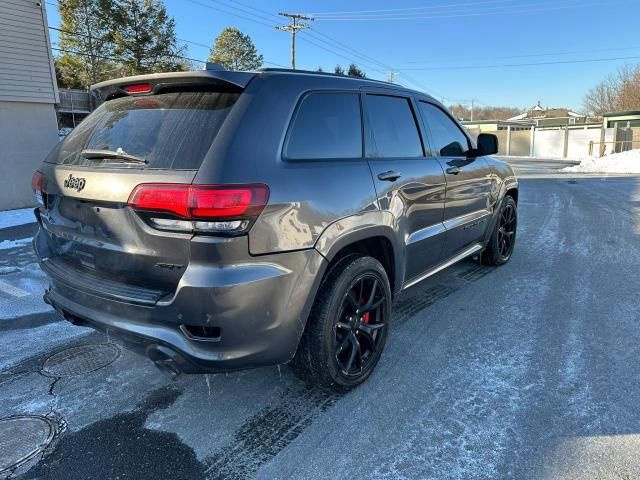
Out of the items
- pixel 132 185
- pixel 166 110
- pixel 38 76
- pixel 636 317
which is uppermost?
pixel 38 76

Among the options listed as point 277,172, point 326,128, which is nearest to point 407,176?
point 326,128

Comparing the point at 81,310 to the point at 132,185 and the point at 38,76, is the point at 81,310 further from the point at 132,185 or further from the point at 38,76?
the point at 38,76

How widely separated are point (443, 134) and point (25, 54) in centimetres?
1017

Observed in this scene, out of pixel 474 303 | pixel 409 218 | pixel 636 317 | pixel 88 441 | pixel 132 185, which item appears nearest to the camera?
pixel 132 185

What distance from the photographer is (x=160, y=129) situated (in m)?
2.37

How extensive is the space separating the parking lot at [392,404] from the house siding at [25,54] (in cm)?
769

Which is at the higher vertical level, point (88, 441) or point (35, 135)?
point (35, 135)

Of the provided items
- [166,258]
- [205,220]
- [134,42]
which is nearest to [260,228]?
[205,220]

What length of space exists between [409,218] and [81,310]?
2172mm

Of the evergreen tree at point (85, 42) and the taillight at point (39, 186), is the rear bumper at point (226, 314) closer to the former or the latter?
the taillight at point (39, 186)

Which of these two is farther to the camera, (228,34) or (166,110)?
(228,34)

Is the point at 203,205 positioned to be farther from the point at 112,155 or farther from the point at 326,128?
the point at 326,128

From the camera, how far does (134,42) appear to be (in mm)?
31125

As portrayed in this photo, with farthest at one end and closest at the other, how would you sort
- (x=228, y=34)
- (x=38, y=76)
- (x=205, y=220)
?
(x=228, y=34) < (x=38, y=76) < (x=205, y=220)
